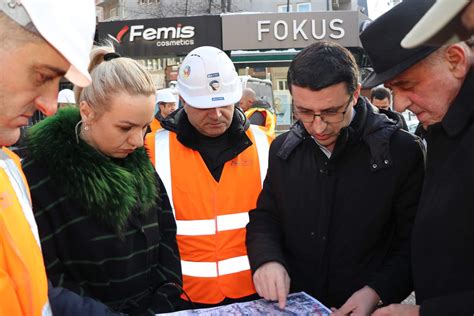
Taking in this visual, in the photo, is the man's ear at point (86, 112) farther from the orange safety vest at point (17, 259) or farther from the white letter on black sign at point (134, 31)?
the white letter on black sign at point (134, 31)

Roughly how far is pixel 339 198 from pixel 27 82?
49.3 inches

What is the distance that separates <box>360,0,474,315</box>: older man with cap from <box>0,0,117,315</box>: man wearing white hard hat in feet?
3.19

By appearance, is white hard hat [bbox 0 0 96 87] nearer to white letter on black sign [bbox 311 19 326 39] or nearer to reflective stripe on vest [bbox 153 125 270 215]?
reflective stripe on vest [bbox 153 125 270 215]

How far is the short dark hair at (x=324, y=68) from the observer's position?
1.98 metres

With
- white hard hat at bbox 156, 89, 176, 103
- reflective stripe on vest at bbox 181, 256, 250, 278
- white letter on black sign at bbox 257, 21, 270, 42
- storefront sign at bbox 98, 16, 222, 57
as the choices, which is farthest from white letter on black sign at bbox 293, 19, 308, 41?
reflective stripe on vest at bbox 181, 256, 250, 278

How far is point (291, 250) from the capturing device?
206 cm

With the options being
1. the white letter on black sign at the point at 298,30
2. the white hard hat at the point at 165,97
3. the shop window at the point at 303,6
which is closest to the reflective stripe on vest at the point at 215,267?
the white hard hat at the point at 165,97

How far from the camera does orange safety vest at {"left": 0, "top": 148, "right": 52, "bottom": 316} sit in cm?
113

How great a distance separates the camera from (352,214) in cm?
193

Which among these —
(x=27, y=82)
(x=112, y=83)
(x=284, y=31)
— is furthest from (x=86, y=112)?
(x=284, y=31)

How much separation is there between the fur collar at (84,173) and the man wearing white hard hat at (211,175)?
63 cm

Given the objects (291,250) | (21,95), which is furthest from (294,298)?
(21,95)

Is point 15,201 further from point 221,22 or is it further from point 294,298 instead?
point 221,22

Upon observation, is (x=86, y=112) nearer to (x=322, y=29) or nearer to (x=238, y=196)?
(x=238, y=196)
